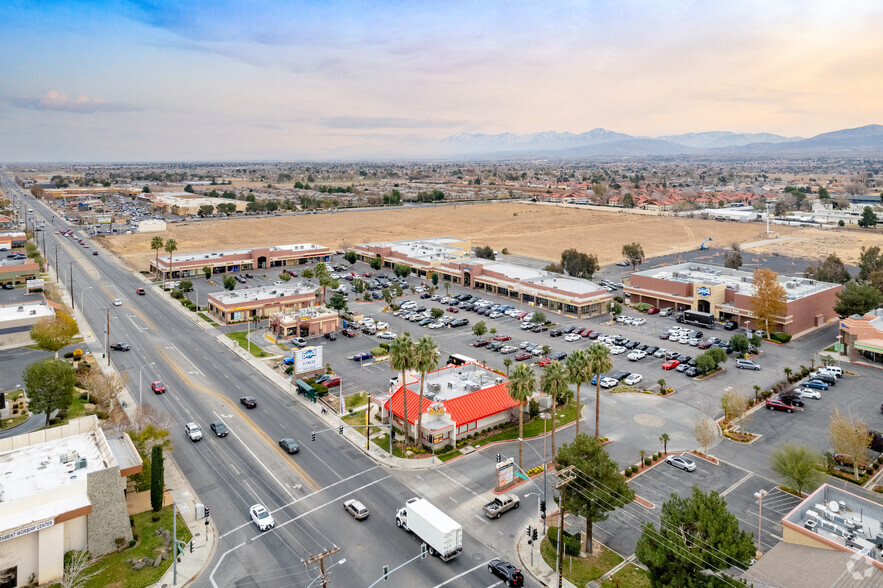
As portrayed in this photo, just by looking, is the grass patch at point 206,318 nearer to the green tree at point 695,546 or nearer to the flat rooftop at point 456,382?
the flat rooftop at point 456,382

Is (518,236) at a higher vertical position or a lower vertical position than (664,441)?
higher

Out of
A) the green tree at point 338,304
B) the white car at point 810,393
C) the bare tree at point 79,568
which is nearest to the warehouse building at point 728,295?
the white car at point 810,393

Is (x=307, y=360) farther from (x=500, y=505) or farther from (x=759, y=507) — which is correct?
(x=759, y=507)

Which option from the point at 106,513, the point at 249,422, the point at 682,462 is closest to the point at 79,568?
the point at 106,513

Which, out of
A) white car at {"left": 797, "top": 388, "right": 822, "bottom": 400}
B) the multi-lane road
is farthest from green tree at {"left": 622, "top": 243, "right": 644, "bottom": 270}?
the multi-lane road

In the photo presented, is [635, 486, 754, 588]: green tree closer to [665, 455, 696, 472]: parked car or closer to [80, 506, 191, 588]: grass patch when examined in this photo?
[665, 455, 696, 472]: parked car
